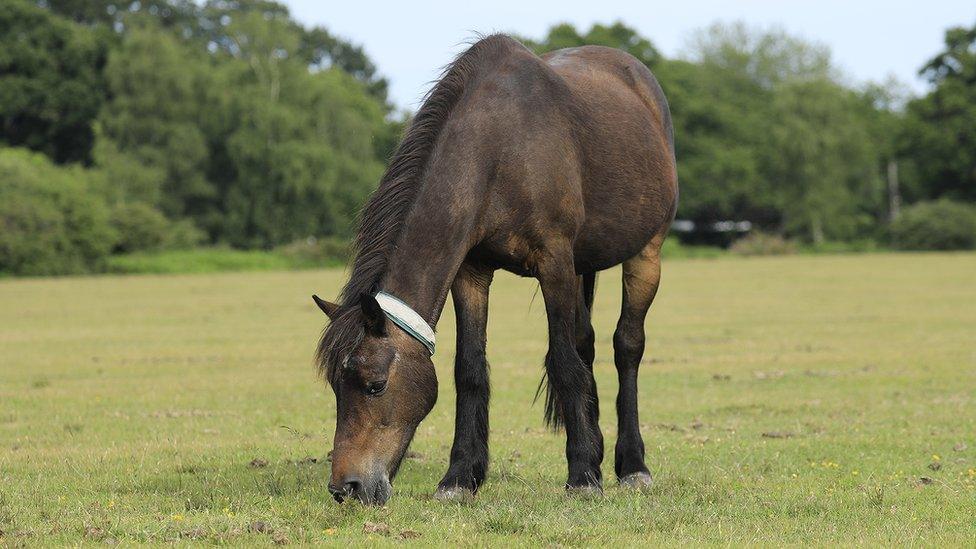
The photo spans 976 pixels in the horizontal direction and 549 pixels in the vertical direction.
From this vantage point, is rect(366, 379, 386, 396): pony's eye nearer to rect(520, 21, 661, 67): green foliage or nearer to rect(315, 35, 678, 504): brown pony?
rect(315, 35, 678, 504): brown pony

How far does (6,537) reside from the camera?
18.5ft

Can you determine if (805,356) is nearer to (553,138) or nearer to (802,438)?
(802,438)

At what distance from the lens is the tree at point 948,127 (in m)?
77.1

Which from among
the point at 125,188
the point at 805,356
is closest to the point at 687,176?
the point at 125,188

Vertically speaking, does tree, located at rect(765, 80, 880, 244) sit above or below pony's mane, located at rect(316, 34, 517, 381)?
above

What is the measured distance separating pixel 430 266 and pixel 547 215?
822 millimetres

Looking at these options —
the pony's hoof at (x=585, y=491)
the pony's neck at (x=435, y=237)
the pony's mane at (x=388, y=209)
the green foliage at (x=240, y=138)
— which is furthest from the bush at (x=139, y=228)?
the pony's neck at (x=435, y=237)

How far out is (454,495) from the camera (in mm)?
6941

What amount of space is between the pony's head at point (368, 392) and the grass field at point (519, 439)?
217mm

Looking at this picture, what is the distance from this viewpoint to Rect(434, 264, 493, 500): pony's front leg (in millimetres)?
7180

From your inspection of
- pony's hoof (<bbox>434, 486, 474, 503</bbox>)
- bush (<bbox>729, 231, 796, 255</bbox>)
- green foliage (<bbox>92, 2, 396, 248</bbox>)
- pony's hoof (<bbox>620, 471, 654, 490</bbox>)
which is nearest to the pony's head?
pony's hoof (<bbox>434, 486, 474, 503</bbox>)

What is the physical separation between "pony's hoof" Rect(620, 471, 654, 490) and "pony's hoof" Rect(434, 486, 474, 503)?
122 cm

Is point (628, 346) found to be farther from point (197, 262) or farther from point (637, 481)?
point (197, 262)

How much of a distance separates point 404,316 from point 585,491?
174 centimetres
